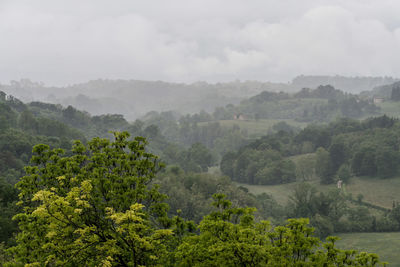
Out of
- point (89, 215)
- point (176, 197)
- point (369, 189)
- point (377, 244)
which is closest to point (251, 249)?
point (89, 215)

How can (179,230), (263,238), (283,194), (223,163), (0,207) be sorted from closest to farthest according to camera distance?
(263,238) → (179,230) → (0,207) → (283,194) → (223,163)

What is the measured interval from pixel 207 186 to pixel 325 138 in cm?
7215

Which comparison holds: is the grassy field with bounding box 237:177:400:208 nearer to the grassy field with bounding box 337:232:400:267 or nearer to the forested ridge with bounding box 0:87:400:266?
the forested ridge with bounding box 0:87:400:266

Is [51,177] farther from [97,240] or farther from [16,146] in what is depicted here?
[16,146]

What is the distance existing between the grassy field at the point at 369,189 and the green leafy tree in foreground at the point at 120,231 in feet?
244

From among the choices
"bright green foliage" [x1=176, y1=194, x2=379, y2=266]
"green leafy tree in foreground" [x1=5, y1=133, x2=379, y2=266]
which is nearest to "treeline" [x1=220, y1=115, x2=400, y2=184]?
"bright green foliage" [x1=176, y1=194, x2=379, y2=266]

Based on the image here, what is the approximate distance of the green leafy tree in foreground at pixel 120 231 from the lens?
46.0 ft

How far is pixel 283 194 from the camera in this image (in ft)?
335

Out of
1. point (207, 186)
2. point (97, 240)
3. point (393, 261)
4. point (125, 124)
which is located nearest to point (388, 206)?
point (393, 261)

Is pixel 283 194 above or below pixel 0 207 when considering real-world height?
below

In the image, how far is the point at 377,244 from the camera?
6134 cm

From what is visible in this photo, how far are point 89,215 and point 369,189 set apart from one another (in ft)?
Result: 308

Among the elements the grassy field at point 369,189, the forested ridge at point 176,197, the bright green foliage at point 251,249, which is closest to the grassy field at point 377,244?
the forested ridge at point 176,197

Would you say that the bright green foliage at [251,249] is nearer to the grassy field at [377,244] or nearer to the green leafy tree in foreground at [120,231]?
the green leafy tree in foreground at [120,231]
